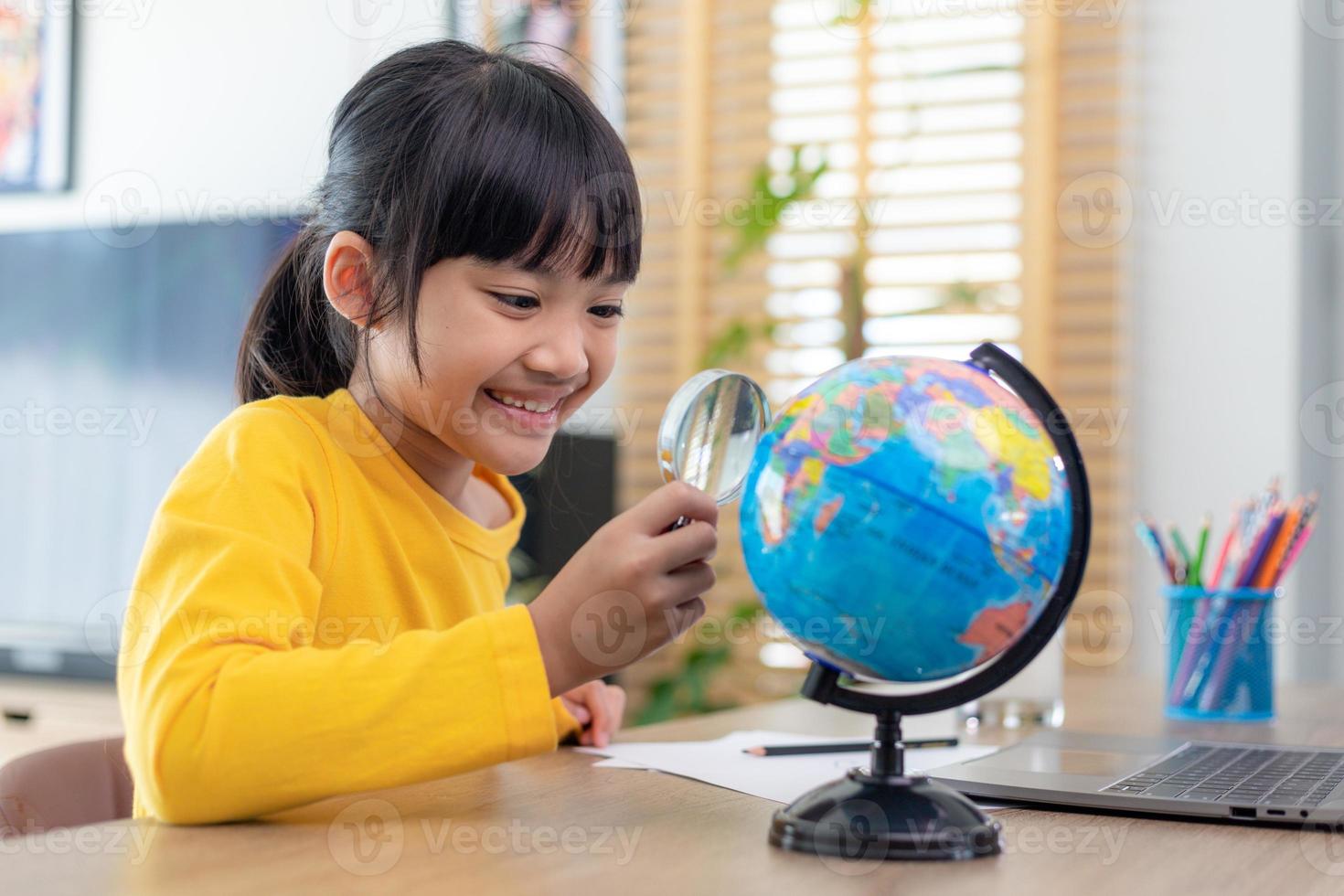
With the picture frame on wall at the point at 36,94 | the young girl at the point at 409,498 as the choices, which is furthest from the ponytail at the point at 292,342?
the picture frame on wall at the point at 36,94

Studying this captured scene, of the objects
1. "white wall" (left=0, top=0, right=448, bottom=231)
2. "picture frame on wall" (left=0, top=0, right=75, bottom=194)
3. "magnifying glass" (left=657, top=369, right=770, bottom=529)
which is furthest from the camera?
"picture frame on wall" (left=0, top=0, right=75, bottom=194)

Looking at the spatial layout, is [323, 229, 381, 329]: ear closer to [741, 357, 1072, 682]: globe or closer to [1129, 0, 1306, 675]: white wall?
[741, 357, 1072, 682]: globe

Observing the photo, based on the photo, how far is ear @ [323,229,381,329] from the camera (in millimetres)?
991

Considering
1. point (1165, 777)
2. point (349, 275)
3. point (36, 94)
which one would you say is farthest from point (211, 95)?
point (1165, 777)

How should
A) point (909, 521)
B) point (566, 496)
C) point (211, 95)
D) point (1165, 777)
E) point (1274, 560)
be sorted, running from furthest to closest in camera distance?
point (211, 95) → point (566, 496) → point (1274, 560) → point (1165, 777) → point (909, 521)

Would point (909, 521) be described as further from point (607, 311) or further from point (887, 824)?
point (607, 311)

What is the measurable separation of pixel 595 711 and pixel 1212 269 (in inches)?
78.9

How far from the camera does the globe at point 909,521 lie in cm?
61

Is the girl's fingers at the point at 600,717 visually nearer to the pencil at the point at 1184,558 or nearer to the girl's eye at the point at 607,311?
the girl's eye at the point at 607,311

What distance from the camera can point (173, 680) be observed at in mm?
703

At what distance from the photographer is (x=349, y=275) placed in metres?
1.00

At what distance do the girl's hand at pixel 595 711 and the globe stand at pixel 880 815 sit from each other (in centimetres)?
38

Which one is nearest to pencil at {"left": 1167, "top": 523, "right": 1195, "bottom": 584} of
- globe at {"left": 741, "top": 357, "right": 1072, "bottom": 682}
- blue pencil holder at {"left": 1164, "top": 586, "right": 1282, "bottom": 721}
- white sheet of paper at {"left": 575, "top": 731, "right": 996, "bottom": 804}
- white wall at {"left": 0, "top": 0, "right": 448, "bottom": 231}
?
blue pencil holder at {"left": 1164, "top": 586, "right": 1282, "bottom": 721}

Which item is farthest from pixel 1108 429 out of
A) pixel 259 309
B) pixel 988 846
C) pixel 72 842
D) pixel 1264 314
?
pixel 72 842
